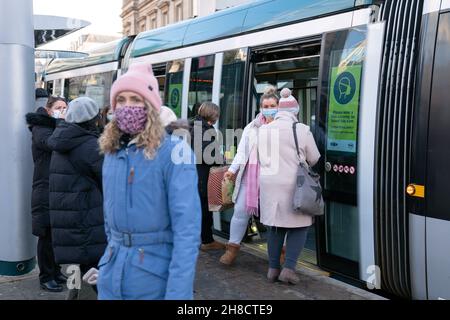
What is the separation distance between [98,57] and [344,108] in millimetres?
7041

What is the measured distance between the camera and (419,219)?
3.81 meters

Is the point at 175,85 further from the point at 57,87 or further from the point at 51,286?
the point at 57,87

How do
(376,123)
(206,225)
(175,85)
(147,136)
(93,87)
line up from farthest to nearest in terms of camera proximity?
(93,87), (175,85), (206,225), (376,123), (147,136)

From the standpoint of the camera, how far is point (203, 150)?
215 inches

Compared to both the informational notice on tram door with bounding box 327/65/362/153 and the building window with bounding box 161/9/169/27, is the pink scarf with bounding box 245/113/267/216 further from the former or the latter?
the building window with bounding box 161/9/169/27

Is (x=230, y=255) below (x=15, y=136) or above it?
below

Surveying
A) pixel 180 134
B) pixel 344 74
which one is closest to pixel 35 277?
pixel 180 134

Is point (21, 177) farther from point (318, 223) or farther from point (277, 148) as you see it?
point (318, 223)

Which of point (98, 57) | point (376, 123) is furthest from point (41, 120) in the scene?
point (98, 57)

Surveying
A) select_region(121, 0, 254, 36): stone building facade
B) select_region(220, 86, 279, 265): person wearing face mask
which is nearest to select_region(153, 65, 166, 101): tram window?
select_region(220, 86, 279, 265): person wearing face mask

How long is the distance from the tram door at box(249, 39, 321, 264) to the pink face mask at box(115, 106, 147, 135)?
2.97 m

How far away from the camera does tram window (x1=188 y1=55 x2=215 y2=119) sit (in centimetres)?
646

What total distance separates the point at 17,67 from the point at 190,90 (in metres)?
2.61

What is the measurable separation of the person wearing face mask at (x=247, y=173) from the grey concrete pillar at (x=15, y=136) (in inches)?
78.5
